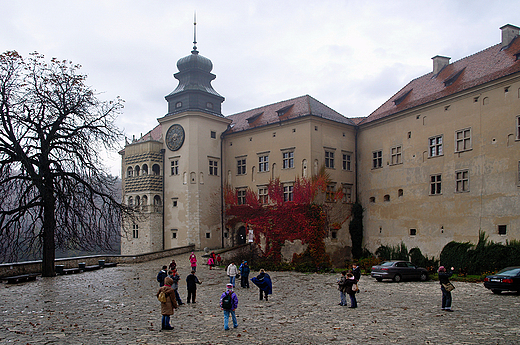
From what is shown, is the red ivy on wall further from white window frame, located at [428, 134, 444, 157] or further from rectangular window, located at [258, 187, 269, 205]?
white window frame, located at [428, 134, 444, 157]

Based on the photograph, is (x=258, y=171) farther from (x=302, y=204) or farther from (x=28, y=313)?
(x=28, y=313)

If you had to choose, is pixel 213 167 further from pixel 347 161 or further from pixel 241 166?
pixel 347 161

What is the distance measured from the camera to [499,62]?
28094 millimetres

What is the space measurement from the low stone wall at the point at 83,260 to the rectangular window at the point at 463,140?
72.5 ft

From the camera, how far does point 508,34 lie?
29.5 metres

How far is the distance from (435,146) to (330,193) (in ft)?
28.8

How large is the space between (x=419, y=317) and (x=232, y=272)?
27.7ft

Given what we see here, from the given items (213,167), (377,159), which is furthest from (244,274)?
(213,167)

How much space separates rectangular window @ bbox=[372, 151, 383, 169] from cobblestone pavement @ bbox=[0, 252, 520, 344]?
50.6ft

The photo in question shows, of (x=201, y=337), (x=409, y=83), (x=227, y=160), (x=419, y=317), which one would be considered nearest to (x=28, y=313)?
(x=201, y=337)

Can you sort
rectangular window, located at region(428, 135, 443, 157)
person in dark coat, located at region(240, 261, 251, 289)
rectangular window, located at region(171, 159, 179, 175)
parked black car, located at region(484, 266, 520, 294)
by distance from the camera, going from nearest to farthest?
1. parked black car, located at region(484, 266, 520, 294)
2. person in dark coat, located at region(240, 261, 251, 289)
3. rectangular window, located at region(428, 135, 443, 157)
4. rectangular window, located at region(171, 159, 179, 175)

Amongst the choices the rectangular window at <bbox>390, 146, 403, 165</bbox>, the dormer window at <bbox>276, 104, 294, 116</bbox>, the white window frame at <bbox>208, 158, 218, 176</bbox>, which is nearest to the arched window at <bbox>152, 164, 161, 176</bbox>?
the white window frame at <bbox>208, 158, 218, 176</bbox>

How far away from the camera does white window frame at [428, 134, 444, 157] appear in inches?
1187

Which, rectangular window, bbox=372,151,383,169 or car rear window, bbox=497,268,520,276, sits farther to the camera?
rectangular window, bbox=372,151,383,169
